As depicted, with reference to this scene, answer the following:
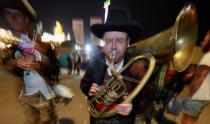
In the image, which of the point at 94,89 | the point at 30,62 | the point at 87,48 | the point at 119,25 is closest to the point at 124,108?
the point at 94,89

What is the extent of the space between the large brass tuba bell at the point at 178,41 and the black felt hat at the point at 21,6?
1263 mm

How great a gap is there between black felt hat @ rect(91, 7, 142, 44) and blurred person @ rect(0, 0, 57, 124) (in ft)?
3.13

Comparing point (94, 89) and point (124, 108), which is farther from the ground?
point (94, 89)

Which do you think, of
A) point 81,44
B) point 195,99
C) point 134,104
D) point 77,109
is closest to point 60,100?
point 134,104

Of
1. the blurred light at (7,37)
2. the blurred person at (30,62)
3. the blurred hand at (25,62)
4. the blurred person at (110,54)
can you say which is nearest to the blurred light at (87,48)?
the blurred person at (30,62)

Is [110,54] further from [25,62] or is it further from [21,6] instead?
[25,62]

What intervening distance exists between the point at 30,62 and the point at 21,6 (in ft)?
2.43

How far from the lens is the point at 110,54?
2.49m

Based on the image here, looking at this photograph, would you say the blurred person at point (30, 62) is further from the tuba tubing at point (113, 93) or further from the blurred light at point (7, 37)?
the tuba tubing at point (113, 93)

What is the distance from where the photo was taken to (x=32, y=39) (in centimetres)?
338

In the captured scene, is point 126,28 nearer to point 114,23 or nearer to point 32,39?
point 114,23

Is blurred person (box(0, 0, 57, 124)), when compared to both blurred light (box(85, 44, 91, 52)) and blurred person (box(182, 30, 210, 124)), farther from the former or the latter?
blurred light (box(85, 44, 91, 52))

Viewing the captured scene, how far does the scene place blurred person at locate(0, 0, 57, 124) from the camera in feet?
10.0

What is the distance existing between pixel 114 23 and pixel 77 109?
13.4ft
